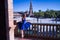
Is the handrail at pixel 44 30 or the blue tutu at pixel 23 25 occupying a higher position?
the blue tutu at pixel 23 25

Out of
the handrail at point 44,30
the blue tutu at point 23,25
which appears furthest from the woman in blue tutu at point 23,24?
the handrail at point 44,30

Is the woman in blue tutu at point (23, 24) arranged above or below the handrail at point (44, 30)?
above

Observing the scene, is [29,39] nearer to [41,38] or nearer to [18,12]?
[41,38]

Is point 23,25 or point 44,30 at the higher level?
point 23,25

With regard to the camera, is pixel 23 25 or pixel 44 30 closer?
pixel 23 25

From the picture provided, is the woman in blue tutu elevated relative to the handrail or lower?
elevated

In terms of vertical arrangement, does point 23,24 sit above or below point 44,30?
above

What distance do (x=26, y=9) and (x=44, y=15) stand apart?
0.81 meters

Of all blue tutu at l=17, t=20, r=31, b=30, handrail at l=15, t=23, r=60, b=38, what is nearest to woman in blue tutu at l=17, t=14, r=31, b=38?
blue tutu at l=17, t=20, r=31, b=30

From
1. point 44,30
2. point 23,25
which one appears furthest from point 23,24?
point 44,30

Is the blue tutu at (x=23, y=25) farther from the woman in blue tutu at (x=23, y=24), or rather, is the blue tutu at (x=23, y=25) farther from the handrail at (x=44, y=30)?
the handrail at (x=44, y=30)

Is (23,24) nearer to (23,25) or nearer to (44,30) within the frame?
(23,25)

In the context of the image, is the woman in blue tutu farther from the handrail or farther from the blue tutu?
the handrail

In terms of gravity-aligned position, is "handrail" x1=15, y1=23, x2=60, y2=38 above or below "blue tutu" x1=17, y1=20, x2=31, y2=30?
below
